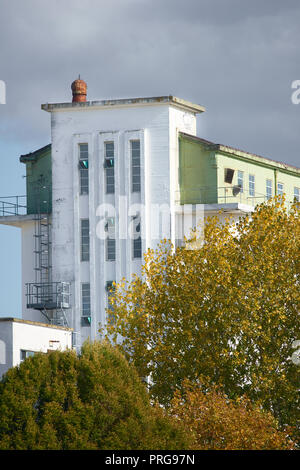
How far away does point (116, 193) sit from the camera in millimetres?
81625

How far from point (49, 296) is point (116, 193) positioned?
27.2 feet

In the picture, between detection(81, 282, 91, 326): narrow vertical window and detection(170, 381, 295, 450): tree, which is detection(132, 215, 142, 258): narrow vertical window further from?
detection(170, 381, 295, 450): tree

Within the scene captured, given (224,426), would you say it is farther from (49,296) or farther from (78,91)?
(78,91)

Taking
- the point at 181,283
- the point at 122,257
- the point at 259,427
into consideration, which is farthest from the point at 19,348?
the point at 122,257

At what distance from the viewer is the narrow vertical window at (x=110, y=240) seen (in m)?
81.6

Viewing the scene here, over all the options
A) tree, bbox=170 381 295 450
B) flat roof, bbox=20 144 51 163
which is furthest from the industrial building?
tree, bbox=170 381 295 450

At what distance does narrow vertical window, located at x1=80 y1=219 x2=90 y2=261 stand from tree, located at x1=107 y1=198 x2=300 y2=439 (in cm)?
2335

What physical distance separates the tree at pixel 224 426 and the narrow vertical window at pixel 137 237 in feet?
102

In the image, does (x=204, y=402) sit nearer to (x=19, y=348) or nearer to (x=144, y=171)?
(x=19, y=348)

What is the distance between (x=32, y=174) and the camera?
88312 millimetres

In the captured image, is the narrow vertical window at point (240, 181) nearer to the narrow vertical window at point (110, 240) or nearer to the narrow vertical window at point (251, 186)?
the narrow vertical window at point (251, 186)

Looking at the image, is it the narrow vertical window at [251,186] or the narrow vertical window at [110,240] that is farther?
the narrow vertical window at [251,186]

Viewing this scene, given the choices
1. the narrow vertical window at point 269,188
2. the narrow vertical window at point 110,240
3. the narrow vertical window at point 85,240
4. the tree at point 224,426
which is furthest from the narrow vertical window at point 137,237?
the tree at point 224,426

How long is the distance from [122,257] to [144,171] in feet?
19.2
